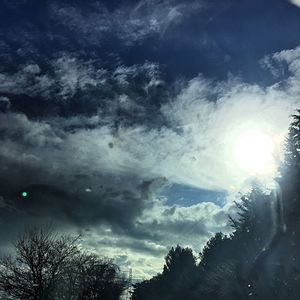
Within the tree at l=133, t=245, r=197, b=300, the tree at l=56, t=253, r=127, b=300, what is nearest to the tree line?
the tree at l=56, t=253, r=127, b=300

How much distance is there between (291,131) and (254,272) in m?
14.8

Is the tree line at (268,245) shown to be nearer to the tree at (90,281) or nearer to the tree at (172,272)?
A: the tree at (90,281)

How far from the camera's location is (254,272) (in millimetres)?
46500

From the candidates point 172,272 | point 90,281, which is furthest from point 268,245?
point 172,272

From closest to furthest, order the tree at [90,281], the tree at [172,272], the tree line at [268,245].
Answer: the tree line at [268,245], the tree at [90,281], the tree at [172,272]

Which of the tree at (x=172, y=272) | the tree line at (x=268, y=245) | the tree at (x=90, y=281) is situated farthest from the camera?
the tree at (x=172, y=272)

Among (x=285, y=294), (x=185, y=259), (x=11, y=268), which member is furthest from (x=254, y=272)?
(x=185, y=259)

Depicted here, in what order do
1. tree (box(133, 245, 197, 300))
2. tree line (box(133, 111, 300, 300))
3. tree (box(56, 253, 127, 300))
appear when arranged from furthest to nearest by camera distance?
tree (box(133, 245, 197, 300))
tree (box(56, 253, 127, 300))
tree line (box(133, 111, 300, 300))

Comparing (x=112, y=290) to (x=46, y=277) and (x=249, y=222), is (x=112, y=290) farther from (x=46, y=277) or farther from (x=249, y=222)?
(x=46, y=277)

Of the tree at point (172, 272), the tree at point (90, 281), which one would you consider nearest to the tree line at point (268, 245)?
the tree at point (90, 281)

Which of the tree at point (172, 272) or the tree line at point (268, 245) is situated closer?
the tree line at point (268, 245)

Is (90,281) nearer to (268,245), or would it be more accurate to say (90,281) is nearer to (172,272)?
(268,245)

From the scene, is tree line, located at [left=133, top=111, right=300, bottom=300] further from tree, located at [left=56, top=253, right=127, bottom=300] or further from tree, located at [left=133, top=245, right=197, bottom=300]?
tree, located at [left=133, top=245, right=197, bottom=300]

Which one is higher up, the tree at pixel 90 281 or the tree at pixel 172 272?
the tree at pixel 172 272
